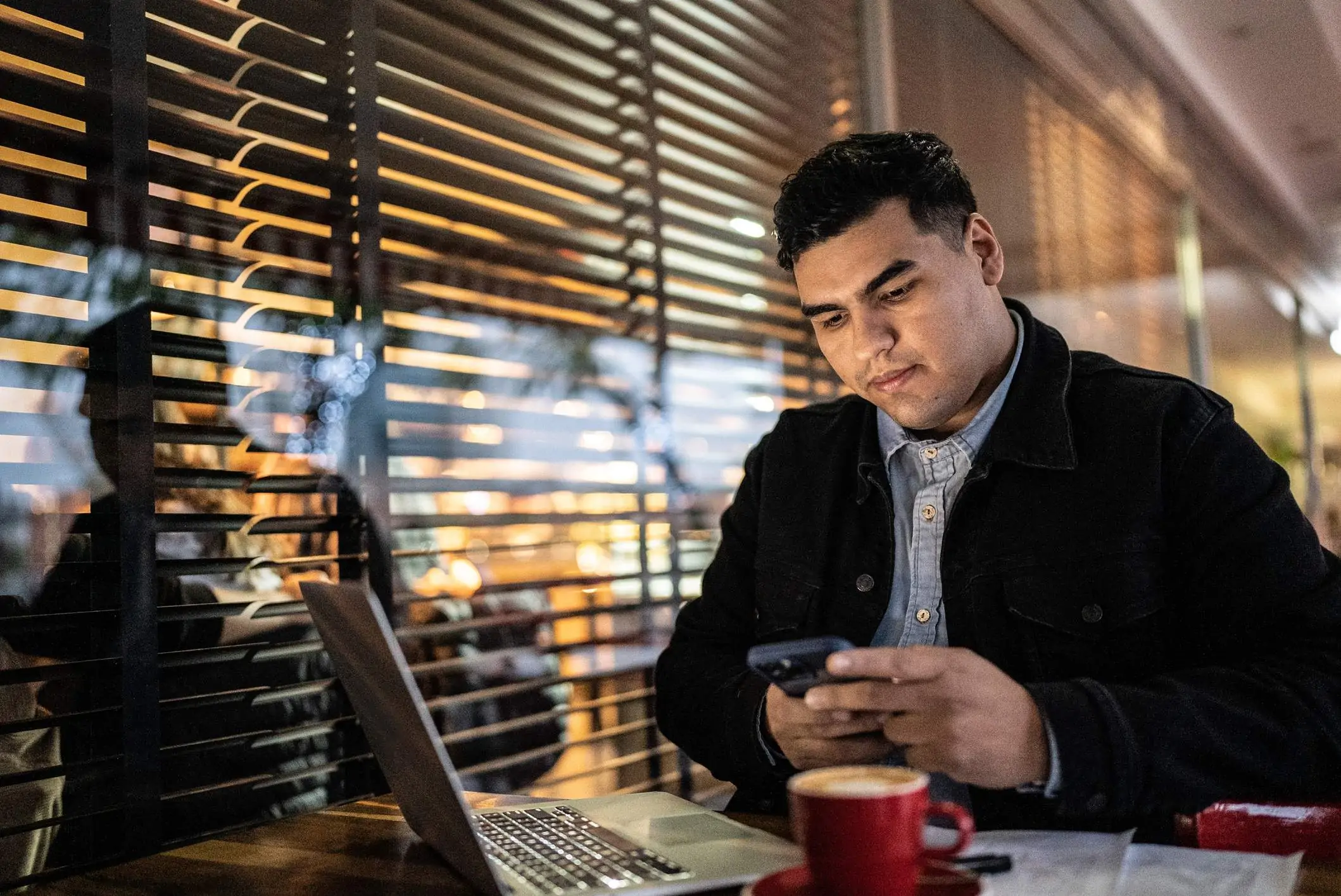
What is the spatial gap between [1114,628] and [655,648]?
1.04 m

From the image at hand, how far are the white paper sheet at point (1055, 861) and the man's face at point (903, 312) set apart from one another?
635 mm

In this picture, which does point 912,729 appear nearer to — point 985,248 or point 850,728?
point 850,728

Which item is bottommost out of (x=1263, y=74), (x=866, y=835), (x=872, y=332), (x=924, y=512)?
(x=866, y=835)

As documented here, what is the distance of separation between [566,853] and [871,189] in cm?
89

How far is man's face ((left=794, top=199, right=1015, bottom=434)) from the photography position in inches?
56.1

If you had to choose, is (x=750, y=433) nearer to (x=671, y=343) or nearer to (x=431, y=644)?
(x=671, y=343)

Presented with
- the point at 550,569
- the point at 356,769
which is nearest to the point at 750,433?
the point at 550,569

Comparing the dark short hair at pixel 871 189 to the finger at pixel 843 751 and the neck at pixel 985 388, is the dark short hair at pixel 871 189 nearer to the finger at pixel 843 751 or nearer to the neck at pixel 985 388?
the neck at pixel 985 388

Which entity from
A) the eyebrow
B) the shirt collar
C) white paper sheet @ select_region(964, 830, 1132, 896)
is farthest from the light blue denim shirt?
white paper sheet @ select_region(964, 830, 1132, 896)

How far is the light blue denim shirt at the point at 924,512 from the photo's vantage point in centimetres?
147

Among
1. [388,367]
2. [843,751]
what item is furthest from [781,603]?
[388,367]

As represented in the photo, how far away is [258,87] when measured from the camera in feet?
4.98

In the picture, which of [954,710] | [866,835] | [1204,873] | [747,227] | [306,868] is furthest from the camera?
[747,227]

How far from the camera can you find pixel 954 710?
3.15 ft
